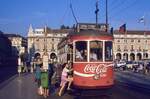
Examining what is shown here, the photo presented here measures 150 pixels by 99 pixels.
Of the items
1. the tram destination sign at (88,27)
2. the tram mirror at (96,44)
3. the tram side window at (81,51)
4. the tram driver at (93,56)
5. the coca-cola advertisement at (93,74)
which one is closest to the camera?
the coca-cola advertisement at (93,74)

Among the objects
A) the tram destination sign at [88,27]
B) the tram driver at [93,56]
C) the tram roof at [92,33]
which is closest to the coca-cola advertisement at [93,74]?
the tram driver at [93,56]

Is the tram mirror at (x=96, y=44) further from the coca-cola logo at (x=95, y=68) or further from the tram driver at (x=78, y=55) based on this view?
the coca-cola logo at (x=95, y=68)

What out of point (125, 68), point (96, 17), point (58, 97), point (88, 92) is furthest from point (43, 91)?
point (125, 68)

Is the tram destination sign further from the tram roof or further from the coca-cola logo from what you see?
the coca-cola logo

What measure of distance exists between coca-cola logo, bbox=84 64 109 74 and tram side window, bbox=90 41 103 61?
0.34m

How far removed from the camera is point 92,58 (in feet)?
66.2

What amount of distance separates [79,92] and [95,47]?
2482 mm

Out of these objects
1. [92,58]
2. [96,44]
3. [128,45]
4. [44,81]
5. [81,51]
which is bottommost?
[44,81]

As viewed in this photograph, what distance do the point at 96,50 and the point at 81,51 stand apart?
704 mm

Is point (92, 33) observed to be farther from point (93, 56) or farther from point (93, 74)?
point (93, 74)

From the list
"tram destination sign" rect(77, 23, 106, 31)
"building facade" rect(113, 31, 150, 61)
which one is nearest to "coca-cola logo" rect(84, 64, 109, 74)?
"tram destination sign" rect(77, 23, 106, 31)

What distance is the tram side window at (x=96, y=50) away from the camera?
20.2m

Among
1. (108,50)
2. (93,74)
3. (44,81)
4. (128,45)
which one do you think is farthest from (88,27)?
(128,45)

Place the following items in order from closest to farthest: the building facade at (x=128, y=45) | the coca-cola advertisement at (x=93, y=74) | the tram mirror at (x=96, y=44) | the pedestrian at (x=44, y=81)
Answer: the pedestrian at (x=44, y=81)
the coca-cola advertisement at (x=93, y=74)
the tram mirror at (x=96, y=44)
the building facade at (x=128, y=45)
